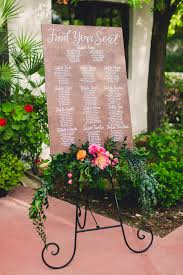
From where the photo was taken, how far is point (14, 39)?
5754mm

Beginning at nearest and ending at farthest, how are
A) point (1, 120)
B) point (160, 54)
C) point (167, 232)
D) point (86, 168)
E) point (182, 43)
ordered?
point (86, 168) → point (167, 232) → point (1, 120) → point (160, 54) → point (182, 43)

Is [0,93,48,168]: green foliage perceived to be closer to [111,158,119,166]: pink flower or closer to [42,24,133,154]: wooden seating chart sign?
[42,24,133,154]: wooden seating chart sign

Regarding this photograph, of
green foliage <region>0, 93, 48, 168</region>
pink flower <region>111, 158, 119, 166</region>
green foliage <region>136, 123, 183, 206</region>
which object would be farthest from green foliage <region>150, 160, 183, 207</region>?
green foliage <region>0, 93, 48, 168</region>

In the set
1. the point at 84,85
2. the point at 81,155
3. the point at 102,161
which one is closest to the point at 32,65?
the point at 84,85

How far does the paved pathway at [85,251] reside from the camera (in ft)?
11.3

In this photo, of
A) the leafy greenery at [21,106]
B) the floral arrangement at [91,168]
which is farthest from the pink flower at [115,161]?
the leafy greenery at [21,106]

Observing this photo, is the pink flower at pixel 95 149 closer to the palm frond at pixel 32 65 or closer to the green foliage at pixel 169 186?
the green foliage at pixel 169 186

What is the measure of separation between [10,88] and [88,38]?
88.8 inches

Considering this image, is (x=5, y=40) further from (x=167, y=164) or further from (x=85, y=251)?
(x=85, y=251)

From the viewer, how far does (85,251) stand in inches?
147

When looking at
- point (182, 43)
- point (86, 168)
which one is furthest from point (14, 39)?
point (182, 43)

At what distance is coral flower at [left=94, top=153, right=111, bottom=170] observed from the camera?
3.46 metres

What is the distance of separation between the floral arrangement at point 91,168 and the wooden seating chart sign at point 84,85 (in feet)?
0.38

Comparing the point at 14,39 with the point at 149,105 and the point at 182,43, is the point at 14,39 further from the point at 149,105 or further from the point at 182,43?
the point at 182,43
